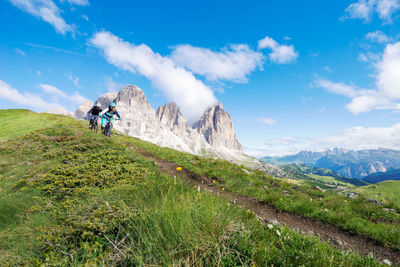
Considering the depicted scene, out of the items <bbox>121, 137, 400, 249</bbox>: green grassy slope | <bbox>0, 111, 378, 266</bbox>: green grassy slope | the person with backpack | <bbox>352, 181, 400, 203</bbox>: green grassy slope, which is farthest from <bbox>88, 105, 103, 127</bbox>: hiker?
<bbox>352, 181, 400, 203</bbox>: green grassy slope

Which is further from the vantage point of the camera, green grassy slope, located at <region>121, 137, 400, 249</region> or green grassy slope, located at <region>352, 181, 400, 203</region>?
green grassy slope, located at <region>352, 181, 400, 203</region>

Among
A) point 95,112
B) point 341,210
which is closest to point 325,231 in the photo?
point 341,210

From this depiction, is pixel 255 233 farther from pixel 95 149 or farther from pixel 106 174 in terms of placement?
pixel 95 149

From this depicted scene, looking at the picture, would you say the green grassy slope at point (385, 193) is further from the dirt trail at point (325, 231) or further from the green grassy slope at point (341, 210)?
the dirt trail at point (325, 231)

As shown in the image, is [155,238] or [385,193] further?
[385,193]

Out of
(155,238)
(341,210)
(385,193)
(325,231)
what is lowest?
(385,193)

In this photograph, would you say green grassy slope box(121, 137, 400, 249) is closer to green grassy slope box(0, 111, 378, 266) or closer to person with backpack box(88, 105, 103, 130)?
green grassy slope box(0, 111, 378, 266)

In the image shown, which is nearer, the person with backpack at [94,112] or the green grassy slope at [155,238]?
the green grassy slope at [155,238]

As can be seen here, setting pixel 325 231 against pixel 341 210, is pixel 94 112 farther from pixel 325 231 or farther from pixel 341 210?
pixel 341 210

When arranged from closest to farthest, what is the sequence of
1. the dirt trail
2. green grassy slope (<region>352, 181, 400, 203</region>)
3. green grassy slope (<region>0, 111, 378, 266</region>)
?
green grassy slope (<region>0, 111, 378, 266</region>), the dirt trail, green grassy slope (<region>352, 181, 400, 203</region>)

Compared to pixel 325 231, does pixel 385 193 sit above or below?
below

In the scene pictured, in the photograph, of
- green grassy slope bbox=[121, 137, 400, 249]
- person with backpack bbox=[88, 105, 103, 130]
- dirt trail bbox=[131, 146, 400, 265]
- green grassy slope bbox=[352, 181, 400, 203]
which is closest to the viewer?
dirt trail bbox=[131, 146, 400, 265]

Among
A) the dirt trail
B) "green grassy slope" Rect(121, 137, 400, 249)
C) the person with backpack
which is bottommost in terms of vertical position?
the dirt trail

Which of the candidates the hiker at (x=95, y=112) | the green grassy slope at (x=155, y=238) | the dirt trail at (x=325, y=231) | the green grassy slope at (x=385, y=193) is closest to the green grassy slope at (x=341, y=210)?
the dirt trail at (x=325, y=231)
